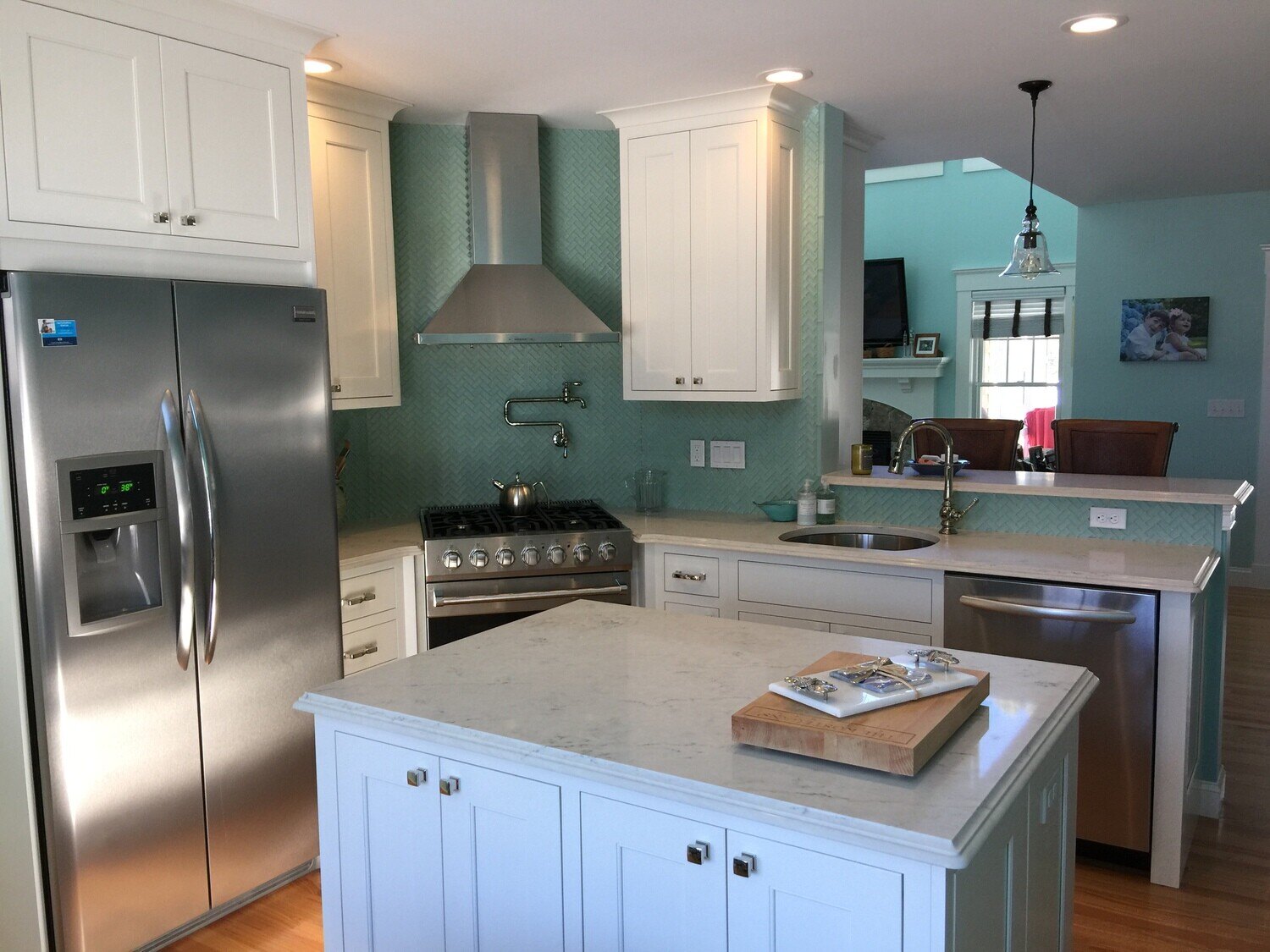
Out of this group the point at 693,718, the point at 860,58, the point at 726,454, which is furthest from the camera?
the point at 726,454

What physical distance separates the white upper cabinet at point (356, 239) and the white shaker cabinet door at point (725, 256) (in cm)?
114

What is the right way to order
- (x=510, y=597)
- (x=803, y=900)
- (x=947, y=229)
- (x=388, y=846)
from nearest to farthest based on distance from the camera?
(x=803, y=900)
(x=388, y=846)
(x=510, y=597)
(x=947, y=229)

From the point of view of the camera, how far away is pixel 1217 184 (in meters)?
6.08

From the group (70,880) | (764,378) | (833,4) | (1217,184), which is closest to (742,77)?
(833,4)

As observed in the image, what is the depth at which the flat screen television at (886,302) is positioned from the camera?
8992mm

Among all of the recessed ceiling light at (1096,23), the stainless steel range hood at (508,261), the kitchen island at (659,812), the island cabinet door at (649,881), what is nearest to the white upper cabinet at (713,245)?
the stainless steel range hood at (508,261)

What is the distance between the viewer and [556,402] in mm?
4473

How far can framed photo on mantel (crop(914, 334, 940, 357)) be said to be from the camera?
8.91 metres

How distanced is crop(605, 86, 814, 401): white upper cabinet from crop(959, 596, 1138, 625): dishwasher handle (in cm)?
113

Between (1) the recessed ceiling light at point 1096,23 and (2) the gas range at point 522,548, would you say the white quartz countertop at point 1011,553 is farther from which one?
(1) the recessed ceiling light at point 1096,23

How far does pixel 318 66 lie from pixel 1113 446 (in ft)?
11.8

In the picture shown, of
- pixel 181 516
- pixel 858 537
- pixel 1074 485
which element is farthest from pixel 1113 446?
pixel 181 516

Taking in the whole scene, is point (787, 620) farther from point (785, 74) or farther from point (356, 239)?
point (356, 239)

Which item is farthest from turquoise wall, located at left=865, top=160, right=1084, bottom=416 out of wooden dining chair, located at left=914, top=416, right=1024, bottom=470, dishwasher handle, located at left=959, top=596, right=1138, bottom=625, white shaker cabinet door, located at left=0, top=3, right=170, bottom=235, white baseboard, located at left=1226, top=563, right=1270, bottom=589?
white shaker cabinet door, located at left=0, top=3, right=170, bottom=235
